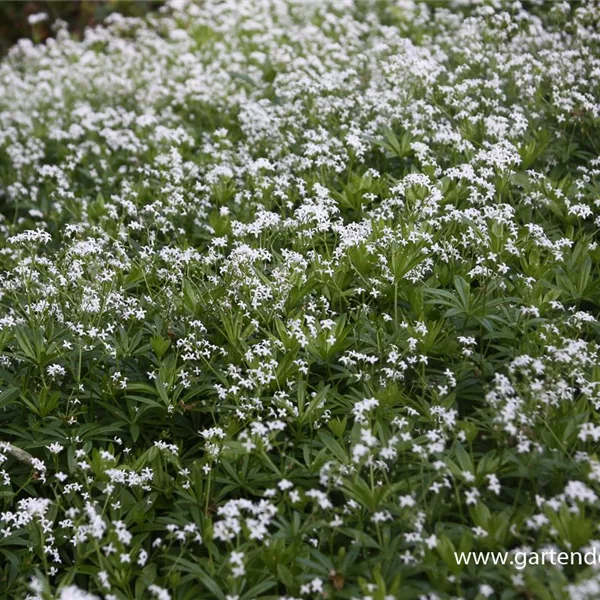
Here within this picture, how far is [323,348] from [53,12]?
41.5ft

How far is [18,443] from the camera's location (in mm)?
4441

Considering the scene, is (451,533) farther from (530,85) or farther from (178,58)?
(178,58)

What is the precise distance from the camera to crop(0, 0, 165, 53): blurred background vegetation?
1404 centimetres

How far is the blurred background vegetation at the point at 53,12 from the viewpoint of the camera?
Result: 46.1ft

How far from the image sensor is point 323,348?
4.50 metres

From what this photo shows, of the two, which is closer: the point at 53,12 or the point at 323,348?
the point at 323,348

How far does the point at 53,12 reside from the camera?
14.6 metres

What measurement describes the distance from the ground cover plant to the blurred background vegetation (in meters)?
7.14

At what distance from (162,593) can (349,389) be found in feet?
5.96

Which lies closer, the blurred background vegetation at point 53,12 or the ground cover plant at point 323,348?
the ground cover plant at point 323,348

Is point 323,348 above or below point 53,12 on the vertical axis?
below

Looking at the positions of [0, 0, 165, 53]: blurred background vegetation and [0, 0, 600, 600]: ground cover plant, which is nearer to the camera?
[0, 0, 600, 600]: ground cover plant

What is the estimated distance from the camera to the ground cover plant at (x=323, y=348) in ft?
11.7

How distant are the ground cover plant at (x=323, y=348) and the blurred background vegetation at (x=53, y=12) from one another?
714 centimetres
